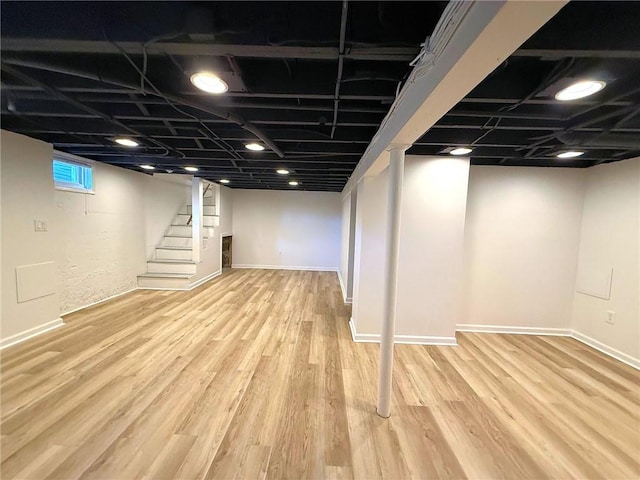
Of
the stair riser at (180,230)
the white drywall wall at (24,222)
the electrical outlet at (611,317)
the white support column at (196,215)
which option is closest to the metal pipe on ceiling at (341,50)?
the white drywall wall at (24,222)

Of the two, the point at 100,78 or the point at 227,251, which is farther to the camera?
the point at 227,251

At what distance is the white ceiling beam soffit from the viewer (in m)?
0.80

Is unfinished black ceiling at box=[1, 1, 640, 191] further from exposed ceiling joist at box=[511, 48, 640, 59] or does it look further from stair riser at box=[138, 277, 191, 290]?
stair riser at box=[138, 277, 191, 290]

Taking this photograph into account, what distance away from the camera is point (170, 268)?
17.9ft

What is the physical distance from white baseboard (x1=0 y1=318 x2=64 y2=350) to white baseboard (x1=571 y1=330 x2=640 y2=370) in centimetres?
644

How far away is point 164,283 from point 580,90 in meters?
6.05

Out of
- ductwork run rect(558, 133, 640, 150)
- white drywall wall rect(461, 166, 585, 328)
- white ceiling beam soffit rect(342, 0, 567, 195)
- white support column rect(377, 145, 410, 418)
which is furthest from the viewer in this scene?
white drywall wall rect(461, 166, 585, 328)

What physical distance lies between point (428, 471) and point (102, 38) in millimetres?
2817

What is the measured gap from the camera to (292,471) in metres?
1.52

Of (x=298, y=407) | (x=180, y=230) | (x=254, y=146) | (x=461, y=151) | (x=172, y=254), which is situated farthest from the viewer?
(x=180, y=230)

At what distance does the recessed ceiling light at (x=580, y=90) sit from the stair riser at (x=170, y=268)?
571cm

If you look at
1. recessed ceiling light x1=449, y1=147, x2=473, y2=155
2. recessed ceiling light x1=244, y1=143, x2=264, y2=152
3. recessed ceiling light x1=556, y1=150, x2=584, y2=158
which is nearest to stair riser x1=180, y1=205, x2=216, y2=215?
recessed ceiling light x1=244, y1=143, x2=264, y2=152

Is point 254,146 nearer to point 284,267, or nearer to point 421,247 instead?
point 421,247

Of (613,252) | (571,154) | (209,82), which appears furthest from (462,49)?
(613,252)
